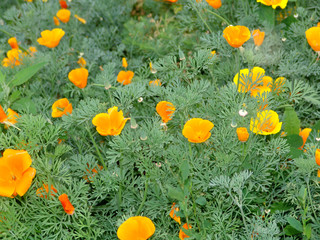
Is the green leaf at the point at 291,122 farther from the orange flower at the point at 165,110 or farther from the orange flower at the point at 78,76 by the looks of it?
the orange flower at the point at 78,76

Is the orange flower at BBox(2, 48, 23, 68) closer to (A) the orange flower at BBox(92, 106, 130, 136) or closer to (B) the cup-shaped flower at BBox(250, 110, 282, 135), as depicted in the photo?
(A) the orange flower at BBox(92, 106, 130, 136)

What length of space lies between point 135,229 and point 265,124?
55 cm

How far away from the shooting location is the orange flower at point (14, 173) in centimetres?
124

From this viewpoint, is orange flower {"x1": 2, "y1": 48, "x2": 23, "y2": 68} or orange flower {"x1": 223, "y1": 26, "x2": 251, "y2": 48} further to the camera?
orange flower {"x1": 2, "y1": 48, "x2": 23, "y2": 68}

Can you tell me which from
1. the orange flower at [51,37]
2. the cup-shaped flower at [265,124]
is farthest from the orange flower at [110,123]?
the orange flower at [51,37]

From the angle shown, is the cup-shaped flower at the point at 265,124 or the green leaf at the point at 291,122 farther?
the green leaf at the point at 291,122

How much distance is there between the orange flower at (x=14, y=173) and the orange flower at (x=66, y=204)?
4.5 inches

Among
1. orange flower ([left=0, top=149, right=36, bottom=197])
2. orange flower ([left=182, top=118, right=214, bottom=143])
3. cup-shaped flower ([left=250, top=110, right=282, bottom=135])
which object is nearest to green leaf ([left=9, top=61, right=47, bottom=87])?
orange flower ([left=0, top=149, right=36, bottom=197])

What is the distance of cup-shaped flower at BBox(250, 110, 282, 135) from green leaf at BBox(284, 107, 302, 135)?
227 mm

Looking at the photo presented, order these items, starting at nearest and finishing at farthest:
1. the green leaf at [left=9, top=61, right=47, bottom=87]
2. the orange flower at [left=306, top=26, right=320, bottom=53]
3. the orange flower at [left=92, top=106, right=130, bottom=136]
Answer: the orange flower at [left=92, top=106, right=130, bottom=136], the orange flower at [left=306, top=26, right=320, bottom=53], the green leaf at [left=9, top=61, right=47, bottom=87]

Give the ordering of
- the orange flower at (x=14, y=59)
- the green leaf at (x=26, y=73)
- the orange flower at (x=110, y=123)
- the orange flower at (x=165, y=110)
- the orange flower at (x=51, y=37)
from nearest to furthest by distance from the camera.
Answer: the orange flower at (x=110, y=123) < the orange flower at (x=165, y=110) < the green leaf at (x=26, y=73) < the orange flower at (x=51, y=37) < the orange flower at (x=14, y=59)

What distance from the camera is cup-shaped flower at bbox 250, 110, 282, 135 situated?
1.33 m

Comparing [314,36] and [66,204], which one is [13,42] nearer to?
[66,204]

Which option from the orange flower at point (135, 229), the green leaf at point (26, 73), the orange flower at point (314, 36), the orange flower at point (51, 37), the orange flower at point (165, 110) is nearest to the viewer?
the orange flower at point (135, 229)
